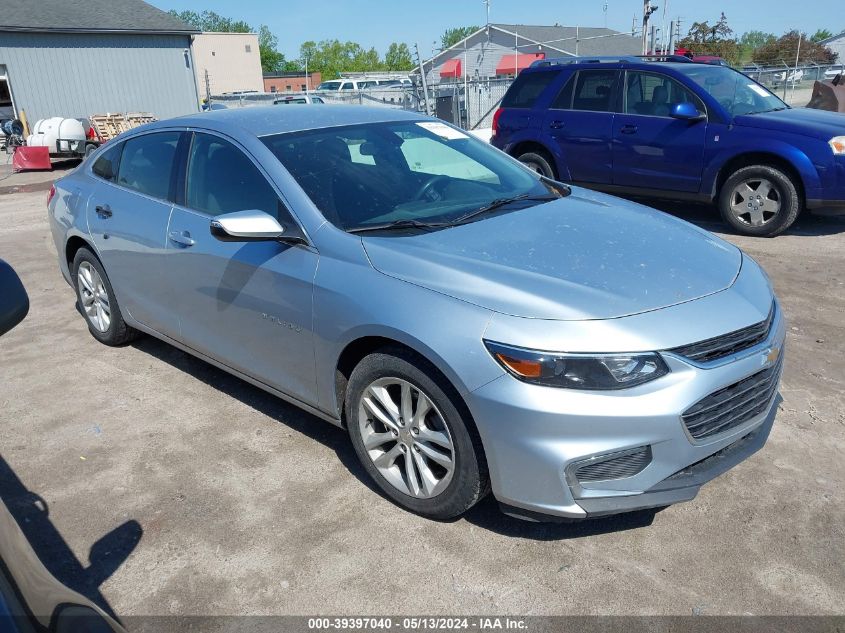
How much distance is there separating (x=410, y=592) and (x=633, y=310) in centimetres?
135

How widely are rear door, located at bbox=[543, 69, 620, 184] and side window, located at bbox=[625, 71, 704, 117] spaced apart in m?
0.20

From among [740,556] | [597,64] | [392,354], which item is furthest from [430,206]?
[597,64]

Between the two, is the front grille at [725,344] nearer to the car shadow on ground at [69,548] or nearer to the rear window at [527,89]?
the car shadow on ground at [69,548]

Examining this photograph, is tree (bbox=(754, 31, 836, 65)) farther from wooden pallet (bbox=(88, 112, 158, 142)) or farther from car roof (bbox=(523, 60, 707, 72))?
car roof (bbox=(523, 60, 707, 72))

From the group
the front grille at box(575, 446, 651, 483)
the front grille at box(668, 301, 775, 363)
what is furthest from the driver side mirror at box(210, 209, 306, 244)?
the front grille at box(668, 301, 775, 363)

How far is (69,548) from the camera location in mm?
3035

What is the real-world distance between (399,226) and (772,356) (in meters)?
1.69

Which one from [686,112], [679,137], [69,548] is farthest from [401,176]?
[679,137]

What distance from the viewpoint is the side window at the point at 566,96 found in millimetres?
8969

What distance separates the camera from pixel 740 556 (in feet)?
9.30

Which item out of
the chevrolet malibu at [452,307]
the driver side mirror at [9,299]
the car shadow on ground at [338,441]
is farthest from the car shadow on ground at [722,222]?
the driver side mirror at [9,299]

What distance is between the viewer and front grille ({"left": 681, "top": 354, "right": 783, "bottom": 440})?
2.61m

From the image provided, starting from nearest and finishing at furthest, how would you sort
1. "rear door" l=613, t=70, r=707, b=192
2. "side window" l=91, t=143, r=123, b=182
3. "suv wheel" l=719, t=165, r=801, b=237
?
"side window" l=91, t=143, r=123, b=182, "suv wheel" l=719, t=165, r=801, b=237, "rear door" l=613, t=70, r=707, b=192

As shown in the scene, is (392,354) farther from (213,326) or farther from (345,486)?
(213,326)
